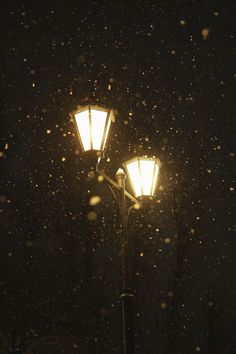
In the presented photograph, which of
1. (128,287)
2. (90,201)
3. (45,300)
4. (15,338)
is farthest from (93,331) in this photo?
(128,287)

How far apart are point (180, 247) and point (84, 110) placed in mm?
12807

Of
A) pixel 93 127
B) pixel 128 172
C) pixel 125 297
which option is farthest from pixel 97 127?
pixel 125 297

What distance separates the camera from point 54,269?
58.1 ft

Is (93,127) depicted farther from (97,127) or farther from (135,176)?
(135,176)

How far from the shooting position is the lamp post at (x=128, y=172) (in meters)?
5.75

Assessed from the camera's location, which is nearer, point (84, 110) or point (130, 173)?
point (84, 110)

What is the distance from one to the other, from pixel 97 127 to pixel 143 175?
3.59 ft

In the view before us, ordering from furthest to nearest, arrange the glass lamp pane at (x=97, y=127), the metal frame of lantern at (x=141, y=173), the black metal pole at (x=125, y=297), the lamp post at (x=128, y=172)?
the metal frame of lantern at (x=141, y=173) < the glass lamp pane at (x=97, y=127) < the lamp post at (x=128, y=172) < the black metal pole at (x=125, y=297)

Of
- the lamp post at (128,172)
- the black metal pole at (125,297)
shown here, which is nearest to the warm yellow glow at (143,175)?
the lamp post at (128,172)

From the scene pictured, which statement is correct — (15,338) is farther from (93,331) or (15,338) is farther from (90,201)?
(90,201)

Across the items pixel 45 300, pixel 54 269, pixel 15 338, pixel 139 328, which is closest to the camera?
pixel 15 338

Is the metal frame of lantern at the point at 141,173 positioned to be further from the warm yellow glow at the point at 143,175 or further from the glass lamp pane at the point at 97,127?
the glass lamp pane at the point at 97,127

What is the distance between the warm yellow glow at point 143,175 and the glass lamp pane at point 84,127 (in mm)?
1003

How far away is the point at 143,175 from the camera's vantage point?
6.56m
